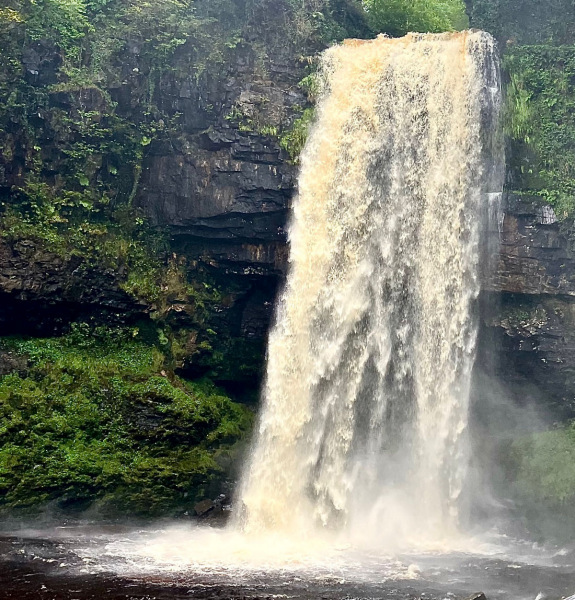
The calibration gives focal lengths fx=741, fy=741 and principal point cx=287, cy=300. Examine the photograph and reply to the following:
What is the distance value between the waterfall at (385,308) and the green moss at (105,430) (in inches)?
69.4

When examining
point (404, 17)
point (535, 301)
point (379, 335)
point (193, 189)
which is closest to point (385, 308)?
point (379, 335)

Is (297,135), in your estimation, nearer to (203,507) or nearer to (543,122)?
(543,122)

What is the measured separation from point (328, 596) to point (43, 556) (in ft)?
20.2

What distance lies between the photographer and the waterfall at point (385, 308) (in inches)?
709

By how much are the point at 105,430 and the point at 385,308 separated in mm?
7837

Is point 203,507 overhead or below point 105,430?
below

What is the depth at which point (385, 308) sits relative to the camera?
18906 millimetres

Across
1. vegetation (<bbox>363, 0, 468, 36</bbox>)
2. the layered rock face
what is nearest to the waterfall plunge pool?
the layered rock face

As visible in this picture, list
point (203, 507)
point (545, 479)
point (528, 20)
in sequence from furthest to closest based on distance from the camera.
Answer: point (528, 20), point (203, 507), point (545, 479)

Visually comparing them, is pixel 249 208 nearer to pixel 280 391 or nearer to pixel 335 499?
pixel 280 391

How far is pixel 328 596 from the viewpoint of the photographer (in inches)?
492

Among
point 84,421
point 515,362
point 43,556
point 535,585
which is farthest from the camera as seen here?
point 515,362

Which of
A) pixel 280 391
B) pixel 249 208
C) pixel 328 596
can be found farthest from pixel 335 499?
pixel 249 208

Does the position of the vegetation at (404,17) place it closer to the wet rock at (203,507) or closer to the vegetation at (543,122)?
the vegetation at (543,122)
